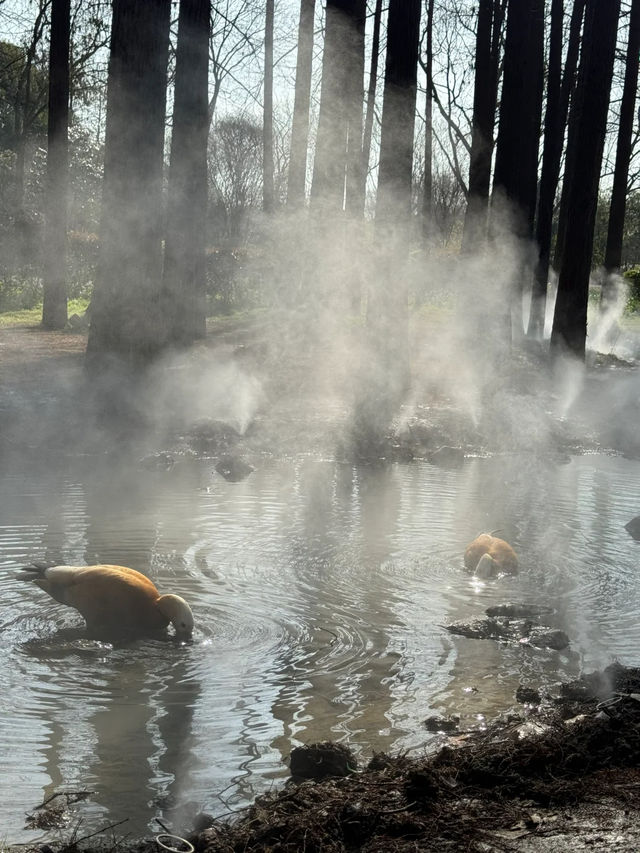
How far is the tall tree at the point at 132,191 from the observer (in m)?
11.8

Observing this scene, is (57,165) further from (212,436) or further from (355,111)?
(212,436)

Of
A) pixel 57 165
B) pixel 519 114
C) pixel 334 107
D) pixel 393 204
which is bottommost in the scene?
pixel 393 204

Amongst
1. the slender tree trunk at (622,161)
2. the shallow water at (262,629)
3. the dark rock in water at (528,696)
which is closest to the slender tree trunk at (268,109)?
the slender tree trunk at (622,161)

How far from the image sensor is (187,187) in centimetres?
1661

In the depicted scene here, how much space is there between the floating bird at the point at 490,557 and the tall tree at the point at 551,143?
15526 mm

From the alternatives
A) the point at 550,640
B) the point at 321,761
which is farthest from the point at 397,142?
the point at 321,761

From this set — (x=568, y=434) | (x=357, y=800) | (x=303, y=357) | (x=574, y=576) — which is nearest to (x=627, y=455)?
(x=568, y=434)

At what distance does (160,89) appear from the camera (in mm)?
11914

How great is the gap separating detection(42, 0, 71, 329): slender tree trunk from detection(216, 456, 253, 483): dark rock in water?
10.2 metres

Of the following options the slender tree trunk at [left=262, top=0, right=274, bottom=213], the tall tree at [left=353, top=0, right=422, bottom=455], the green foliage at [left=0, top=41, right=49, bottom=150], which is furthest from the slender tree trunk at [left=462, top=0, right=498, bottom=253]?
the green foliage at [left=0, top=41, right=49, bottom=150]

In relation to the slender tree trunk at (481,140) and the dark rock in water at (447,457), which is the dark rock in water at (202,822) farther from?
the slender tree trunk at (481,140)

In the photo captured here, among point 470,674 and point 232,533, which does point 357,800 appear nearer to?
point 470,674

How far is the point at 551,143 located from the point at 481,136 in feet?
13.6

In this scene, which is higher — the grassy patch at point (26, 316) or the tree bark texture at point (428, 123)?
the tree bark texture at point (428, 123)
